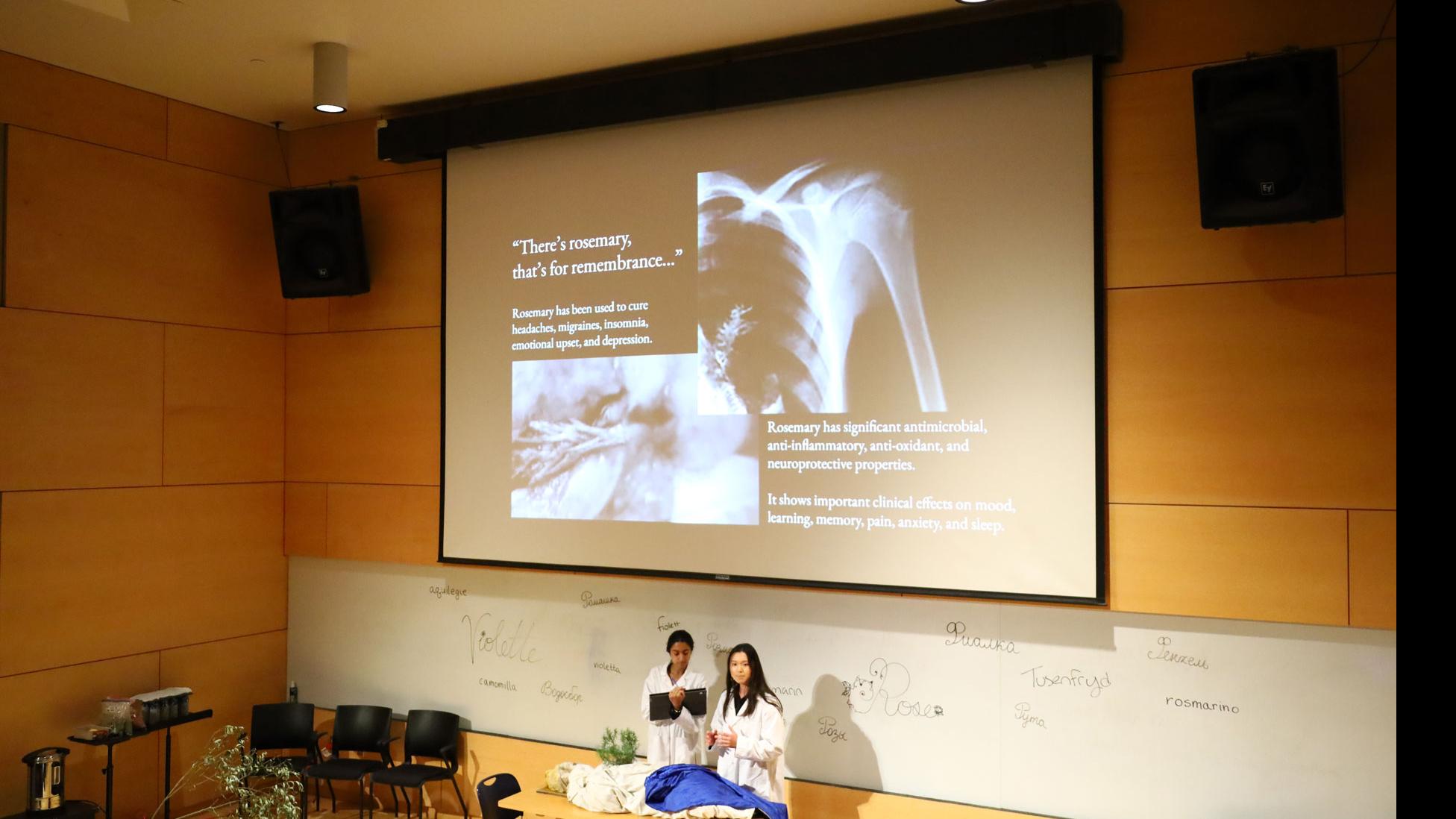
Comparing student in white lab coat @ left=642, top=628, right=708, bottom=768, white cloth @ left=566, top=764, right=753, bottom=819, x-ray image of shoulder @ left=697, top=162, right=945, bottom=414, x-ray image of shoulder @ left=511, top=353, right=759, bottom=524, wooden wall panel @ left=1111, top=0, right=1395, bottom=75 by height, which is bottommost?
white cloth @ left=566, top=764, right=753, bottom=819

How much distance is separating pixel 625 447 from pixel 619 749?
1581 mm

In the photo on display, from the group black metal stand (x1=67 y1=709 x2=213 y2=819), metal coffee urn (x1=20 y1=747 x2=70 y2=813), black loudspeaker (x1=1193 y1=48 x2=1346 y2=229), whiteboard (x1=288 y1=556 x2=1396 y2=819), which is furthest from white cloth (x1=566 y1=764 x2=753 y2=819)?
black loudspeaker (x1=1193 y1=48 x2=1346 y2=229)

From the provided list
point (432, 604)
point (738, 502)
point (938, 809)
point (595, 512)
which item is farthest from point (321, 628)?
point (938, 809)

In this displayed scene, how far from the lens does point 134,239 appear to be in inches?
226

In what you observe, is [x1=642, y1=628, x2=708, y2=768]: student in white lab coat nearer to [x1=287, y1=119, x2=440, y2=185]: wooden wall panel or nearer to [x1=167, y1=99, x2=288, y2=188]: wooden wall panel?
[x1=287, y1=119, x2=440, y2=185]: wooden wall panel

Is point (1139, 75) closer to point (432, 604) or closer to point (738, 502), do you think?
point (738, 502)

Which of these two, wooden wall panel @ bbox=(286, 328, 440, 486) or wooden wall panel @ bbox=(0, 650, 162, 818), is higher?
wooden wall panel @ bbox=(286, 328, 440, 486)

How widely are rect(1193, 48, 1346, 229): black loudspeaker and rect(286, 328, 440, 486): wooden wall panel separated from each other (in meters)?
4.22

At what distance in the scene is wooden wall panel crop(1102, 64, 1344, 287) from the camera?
13.6 ft

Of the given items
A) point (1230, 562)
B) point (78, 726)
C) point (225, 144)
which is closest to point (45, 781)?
point (78, 726)

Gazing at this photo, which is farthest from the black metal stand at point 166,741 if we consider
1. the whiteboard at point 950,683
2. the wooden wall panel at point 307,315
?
the wooden wall panel at point 307,315

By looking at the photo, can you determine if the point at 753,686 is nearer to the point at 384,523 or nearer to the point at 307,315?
the point at 384,523

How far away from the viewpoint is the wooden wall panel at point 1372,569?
12.8 feet

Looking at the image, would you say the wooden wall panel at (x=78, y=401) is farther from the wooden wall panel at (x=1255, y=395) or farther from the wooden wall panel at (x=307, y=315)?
the wooden wall panel at (x=1255, y=395)
